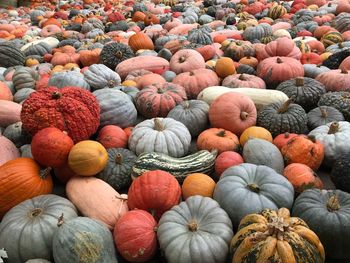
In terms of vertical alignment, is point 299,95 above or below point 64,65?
above

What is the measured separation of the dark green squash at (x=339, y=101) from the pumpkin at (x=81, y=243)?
296 cm

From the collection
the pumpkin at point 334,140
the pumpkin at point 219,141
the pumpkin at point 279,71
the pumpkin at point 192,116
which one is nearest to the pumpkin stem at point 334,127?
the pumpkin at point 334,140

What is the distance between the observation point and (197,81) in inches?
202

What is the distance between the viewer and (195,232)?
270 cm

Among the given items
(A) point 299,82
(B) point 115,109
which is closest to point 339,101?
(A) point 299,82

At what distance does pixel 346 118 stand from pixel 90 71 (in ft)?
10.6

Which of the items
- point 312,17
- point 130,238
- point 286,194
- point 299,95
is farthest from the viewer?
point 312,17

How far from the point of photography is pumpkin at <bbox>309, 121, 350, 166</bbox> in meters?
3.66

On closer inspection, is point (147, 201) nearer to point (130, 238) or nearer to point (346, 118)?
point (130, 238)

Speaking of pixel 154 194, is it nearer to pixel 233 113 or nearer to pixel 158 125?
pixel 158 125

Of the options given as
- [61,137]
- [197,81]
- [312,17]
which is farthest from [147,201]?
[312,17]

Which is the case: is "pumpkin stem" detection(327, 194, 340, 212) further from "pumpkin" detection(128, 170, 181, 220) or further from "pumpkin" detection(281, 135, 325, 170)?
"pumpkin" detection(128, 170, 181, 220)

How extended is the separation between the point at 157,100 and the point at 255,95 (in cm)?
117

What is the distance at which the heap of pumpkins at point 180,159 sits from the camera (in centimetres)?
267
